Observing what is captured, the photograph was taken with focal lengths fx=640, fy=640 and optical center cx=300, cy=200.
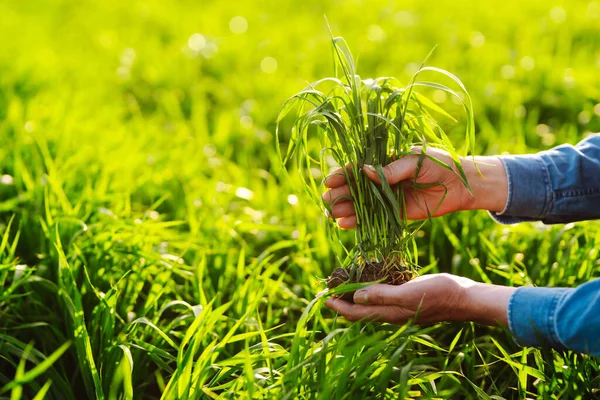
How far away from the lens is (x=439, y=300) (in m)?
1.50

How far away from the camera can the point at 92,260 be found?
1.99m

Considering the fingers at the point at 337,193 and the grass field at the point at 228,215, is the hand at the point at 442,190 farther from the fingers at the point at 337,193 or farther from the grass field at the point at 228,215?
the grass field at the point at 228,215

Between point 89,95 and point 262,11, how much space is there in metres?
2.26

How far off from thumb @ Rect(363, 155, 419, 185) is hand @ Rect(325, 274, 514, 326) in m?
0.26

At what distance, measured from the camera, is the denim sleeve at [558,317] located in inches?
53.4

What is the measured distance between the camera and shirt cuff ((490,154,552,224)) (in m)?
1.82

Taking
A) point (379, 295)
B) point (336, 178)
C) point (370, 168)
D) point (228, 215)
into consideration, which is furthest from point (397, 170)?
point (228, 215)

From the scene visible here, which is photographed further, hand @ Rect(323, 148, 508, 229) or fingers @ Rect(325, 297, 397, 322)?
hand @ Rect(323, 148, 508, 229)

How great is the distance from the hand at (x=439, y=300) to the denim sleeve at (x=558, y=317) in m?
0.04

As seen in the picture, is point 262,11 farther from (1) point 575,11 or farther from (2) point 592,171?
(2) point 592,171

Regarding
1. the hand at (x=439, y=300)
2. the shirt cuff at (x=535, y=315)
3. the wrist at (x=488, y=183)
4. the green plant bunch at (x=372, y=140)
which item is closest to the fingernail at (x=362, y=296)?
the hand at (x=439, y=300)

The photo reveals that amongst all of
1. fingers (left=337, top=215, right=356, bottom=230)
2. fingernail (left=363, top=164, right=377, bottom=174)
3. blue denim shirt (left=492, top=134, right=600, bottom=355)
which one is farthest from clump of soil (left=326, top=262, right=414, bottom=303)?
blue denim shirt (left=492, top=134, right=600, bottom=355)

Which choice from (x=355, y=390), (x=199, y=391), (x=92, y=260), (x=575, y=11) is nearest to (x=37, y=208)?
(x=92, y=260)

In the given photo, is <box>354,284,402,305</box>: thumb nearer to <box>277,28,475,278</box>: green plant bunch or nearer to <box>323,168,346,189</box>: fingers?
<box>277,28,475,278</box>: green plant bunch
